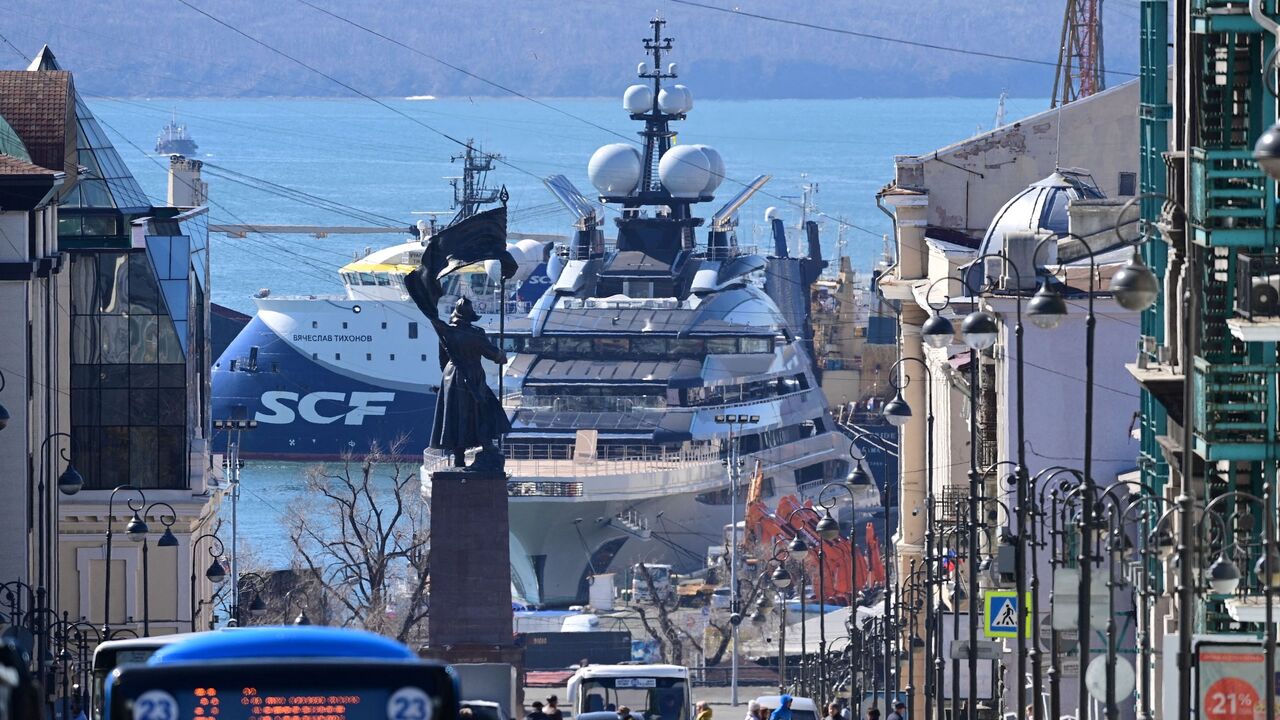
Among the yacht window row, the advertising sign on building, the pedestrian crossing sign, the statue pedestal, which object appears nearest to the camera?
the advertising sign on building

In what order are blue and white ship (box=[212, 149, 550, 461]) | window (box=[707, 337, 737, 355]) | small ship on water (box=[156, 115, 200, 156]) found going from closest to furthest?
1. window (box=[707, 337, 737, 355])
2. blue and white ship (box=[212, 149, 550, 461])
3. small ship on water (box=[156, 115, 200, 156])

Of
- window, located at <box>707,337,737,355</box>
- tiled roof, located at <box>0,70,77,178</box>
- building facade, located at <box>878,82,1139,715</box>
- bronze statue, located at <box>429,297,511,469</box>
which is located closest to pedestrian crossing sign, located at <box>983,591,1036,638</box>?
building facade, located at <box>878,82,1139,715</box>

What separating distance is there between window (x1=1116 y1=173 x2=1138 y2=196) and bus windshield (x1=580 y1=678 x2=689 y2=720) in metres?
17.5

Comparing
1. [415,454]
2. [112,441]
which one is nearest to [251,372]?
[415,454]

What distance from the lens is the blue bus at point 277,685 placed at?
13281mm

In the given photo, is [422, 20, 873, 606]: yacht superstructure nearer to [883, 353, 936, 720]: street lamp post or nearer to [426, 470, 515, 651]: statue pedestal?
[426, 470, 515, 651]: statue pedestal

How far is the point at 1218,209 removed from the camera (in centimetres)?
2261

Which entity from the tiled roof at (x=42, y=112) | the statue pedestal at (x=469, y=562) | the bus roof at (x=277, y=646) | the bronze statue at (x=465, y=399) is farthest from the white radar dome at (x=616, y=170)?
the bus roof at (x=277, y=646)

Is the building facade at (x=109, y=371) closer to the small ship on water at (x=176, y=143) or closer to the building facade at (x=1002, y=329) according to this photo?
the building facade at (x=1002, y=329)

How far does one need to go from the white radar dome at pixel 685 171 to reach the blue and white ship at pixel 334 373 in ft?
39.6

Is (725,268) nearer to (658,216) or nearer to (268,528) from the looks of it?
(658,216)

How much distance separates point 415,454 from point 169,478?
67402 millimetres

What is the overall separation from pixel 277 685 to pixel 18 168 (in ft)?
94.1

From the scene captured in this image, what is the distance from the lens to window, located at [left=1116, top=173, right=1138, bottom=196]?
157 feet
